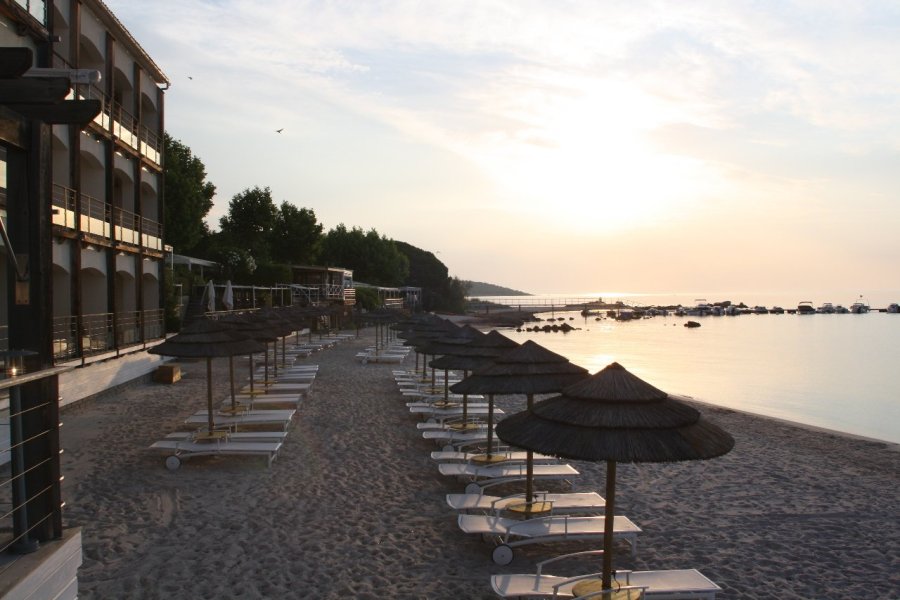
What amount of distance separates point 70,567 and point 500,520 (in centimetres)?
398

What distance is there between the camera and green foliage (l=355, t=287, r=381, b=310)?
159 feet

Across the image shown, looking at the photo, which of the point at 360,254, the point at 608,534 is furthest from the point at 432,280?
the point at 608,534

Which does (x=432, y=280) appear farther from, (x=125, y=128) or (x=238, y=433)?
(x=238, y=433)

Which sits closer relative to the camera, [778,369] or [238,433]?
[238,433]

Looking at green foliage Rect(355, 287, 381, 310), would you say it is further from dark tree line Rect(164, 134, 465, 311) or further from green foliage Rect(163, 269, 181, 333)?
green foliage Rect(163, 269, 181, 333)

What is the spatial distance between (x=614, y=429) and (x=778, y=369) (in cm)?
3454

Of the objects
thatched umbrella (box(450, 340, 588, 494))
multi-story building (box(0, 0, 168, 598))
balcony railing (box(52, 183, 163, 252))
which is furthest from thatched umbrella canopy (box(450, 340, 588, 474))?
balcony railing (box(52, 183, 163, 252))

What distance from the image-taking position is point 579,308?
12850cm

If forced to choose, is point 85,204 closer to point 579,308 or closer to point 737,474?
point 737,474

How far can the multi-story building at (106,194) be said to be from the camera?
14172 mm

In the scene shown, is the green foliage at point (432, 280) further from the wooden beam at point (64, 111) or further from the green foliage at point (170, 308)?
the wooden beam at point (64, 111)

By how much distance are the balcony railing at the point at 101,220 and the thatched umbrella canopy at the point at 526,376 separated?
844 cm

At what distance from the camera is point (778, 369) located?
34844 millimetres

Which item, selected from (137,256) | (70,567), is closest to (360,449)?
(70,567)
